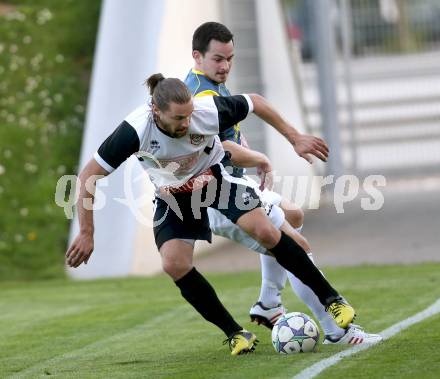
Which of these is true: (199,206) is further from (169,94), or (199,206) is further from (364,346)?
(364,346)

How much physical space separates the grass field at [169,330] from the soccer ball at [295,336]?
0.33 feet

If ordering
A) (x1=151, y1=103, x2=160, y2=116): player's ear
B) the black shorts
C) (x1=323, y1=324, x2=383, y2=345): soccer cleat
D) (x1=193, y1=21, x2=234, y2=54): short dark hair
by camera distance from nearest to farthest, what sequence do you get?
(x1=151, y1=103, x2=160, y2=116): player's ear < the black shorts < (x1=323, y1=324, x2=383, y2=345): soccer cleat < (x1=193, y1=21, x2=234, y2=54): short dark hair

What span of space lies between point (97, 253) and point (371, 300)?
5495mm

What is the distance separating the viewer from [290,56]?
19.0 m

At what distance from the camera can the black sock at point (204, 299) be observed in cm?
784

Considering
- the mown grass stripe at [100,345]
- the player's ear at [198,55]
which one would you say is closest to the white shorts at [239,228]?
the player's ear at [198,55]

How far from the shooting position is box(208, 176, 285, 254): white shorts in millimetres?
8180

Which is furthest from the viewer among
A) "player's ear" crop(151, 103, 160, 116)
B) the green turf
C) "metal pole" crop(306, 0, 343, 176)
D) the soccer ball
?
"metal pole" crop(306, 0, 343, 176)

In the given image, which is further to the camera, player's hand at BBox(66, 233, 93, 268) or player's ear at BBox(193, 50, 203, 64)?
player's ear at BBox(193, 50, 203, 64)

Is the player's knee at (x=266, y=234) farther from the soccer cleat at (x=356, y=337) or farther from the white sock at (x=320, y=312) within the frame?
the soccer cleat at (x=356, y=337)

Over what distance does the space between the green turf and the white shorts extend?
8.17m

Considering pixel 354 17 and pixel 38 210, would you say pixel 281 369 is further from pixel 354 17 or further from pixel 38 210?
pixel 354 17

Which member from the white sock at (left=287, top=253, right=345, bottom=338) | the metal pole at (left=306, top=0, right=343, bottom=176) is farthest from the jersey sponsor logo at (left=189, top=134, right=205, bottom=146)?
the metal pole at (left=306, top=0, right=343, bottom=176)

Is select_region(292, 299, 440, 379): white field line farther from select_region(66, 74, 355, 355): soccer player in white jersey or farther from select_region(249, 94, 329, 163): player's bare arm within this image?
select_region(249, 94, 329, 163): player's bare arm
